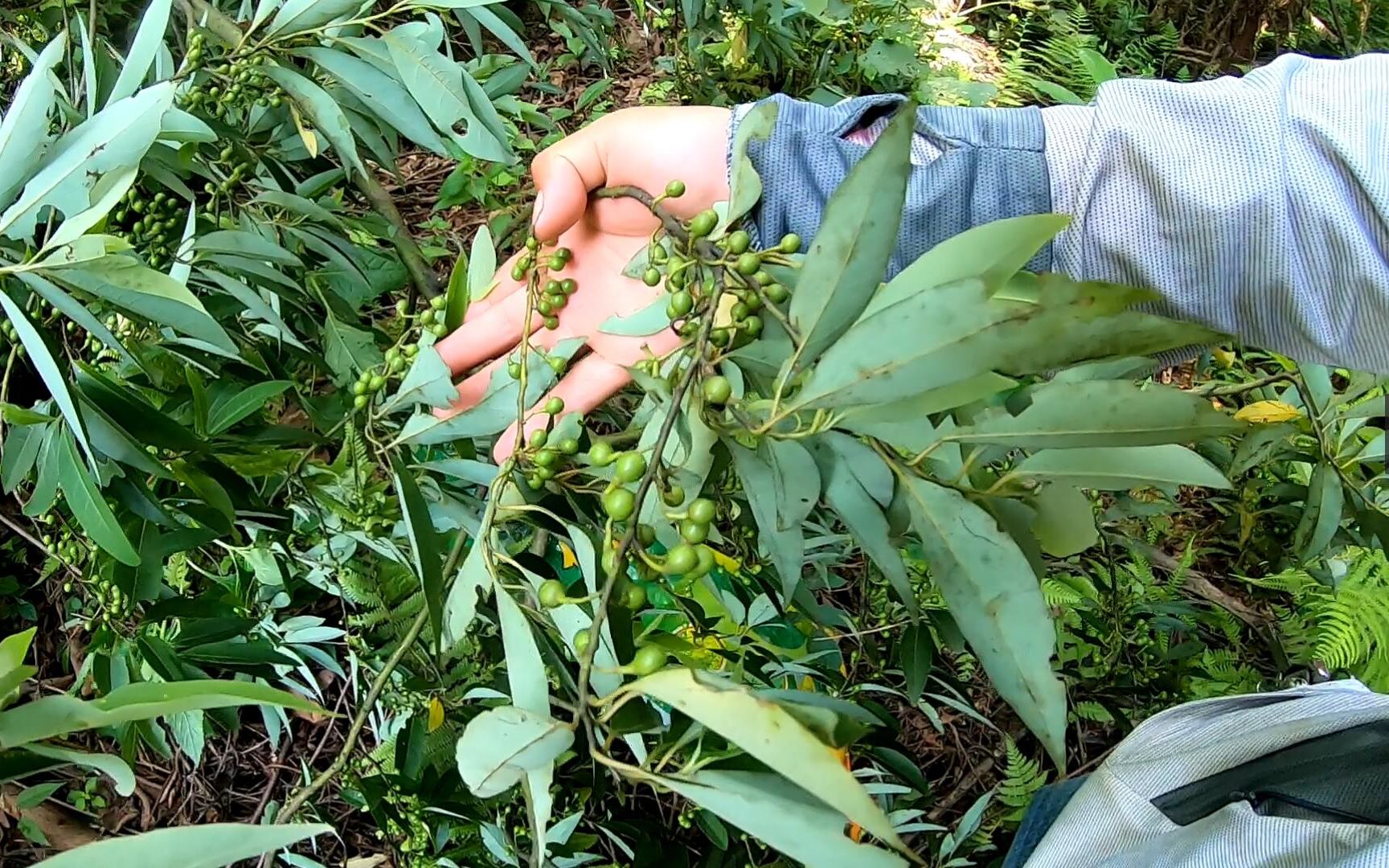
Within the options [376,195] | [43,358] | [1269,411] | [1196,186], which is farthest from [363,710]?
[1269,411]

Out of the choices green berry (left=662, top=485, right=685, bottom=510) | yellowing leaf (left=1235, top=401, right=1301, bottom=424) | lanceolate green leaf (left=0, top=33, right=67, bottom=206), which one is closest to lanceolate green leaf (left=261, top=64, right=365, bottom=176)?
lanceolate green leaf (left=0, top=33, right=67, bottom=206)

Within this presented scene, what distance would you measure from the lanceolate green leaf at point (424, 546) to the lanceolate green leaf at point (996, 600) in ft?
1.29

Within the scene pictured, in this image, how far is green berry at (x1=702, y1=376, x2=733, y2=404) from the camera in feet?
1.64

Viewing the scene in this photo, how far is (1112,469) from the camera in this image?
51 centimetres

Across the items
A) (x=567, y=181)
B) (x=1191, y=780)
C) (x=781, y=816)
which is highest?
(x=567, y=181)

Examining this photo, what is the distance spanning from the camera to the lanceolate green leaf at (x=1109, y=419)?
0.41 metres

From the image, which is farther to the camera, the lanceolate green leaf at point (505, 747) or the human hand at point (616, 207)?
the human hand at point (616, 207)

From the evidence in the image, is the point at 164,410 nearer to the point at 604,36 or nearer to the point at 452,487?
the point at 452,487

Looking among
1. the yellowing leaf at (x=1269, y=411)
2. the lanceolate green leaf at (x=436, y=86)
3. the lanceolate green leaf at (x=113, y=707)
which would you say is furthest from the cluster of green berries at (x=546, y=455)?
the yellowing leaf at (x=1269, y=411)

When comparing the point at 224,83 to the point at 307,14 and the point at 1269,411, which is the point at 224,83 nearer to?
the point at 307,14

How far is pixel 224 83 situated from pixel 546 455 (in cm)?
74

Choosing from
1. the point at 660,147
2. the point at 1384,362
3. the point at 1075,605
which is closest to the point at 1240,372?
the point at 1075,605

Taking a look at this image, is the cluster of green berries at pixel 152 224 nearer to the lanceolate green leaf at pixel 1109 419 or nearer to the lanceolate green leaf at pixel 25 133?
the lanceolate green leaf at pixel 25 133

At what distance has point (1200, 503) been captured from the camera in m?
2.04
